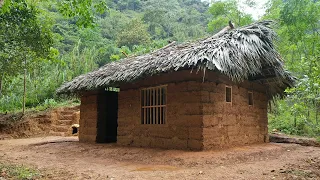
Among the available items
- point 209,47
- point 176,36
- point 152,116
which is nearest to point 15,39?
point 152,116

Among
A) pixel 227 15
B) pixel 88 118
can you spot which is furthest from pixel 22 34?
pixel 227 15

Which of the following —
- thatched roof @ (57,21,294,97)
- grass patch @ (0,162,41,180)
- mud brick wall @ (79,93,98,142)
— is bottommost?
grass patch @ (0,162,41,180)

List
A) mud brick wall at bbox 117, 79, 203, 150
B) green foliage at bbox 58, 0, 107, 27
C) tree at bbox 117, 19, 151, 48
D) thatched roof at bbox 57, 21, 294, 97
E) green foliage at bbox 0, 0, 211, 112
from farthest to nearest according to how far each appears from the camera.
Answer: tree at bbox 117, 19, 151, 48
green foliage at bbox 0, 0, 211, 112
green foliage at bbox 58, 0, 107, 27
mud brick wall at bbox 117, 79, 203, 150
thatched roof at bbox 57, 21, 294, 97

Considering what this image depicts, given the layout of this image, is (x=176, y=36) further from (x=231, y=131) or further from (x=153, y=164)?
(x=153, y=164)

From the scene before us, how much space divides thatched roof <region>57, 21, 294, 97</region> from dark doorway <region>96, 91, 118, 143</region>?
1160 millimetres

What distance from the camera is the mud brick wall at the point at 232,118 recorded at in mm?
6781

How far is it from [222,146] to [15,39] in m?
7.74

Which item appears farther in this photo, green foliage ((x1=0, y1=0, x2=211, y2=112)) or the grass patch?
green foliage ((x1=0, y1=0, x2=211, y2=112))

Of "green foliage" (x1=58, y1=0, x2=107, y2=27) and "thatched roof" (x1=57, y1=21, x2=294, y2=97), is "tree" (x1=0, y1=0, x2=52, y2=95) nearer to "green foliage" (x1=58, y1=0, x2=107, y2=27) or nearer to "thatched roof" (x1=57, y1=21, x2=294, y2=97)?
"green foliage" (x1=58, y1=0, x2=107, y2=27)

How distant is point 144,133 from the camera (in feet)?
26.1

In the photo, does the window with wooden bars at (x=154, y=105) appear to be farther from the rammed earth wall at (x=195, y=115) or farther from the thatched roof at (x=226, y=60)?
the thatched roof at (x=226, y=60)

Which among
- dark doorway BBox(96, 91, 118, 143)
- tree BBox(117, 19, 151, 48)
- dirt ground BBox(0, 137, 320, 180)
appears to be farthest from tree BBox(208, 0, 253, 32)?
tree BBox(117, 19, 151, 48)

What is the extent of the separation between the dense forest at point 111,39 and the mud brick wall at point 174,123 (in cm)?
221

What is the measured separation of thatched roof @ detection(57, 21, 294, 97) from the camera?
6160 mm
